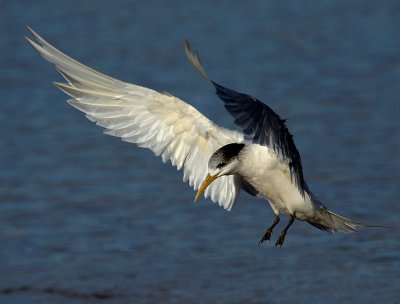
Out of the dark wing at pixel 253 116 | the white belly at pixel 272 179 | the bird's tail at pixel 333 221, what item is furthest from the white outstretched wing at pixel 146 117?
the dark wing at pixel 253 116

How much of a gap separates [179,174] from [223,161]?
4431 millimetres

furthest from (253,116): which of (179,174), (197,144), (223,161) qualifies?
(179,174)

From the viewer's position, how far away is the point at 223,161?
7.49 m

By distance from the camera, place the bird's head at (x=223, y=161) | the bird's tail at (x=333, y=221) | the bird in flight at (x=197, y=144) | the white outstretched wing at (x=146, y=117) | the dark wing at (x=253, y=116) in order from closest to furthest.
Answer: the dark wing at (x=253, y=116) < the bird's head at (x=223, y=161) < the bird in flight at (x=197, y=144) < the white outstretched wing at (x=146, y=117) < the bird's tail at (x=333, y=221)

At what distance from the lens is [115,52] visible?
16656 millimetres

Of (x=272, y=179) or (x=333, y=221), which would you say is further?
(x=333, y=221)

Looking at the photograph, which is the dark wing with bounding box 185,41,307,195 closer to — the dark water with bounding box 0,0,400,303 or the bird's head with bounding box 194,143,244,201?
the bird's head with bounding box 194,143,244,201

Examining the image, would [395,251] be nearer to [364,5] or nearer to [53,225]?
[53,225]

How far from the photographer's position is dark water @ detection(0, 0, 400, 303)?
938cm

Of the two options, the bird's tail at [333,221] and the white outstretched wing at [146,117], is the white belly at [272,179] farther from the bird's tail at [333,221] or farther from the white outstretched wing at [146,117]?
the white outstretched wing at [146,117]

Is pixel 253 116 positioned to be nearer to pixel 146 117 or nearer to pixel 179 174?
pixel 146 117

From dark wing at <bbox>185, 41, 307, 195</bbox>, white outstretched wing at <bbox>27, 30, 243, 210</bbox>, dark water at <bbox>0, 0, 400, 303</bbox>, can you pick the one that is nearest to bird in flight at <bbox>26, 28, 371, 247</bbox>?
white outstretched wing at <bbox>27, 30, 243, 210</bbox>

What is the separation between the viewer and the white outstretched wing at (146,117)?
26.3ft

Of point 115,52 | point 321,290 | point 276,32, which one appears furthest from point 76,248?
point 276,32
